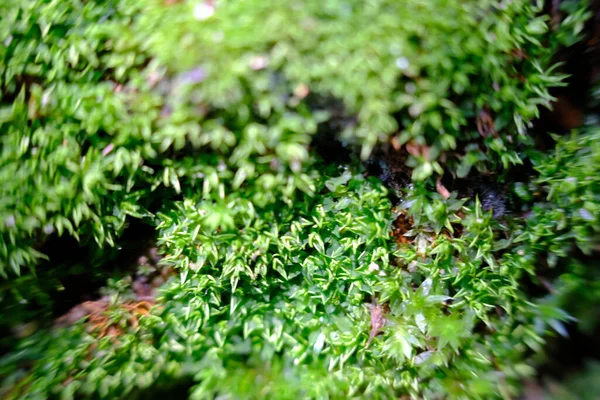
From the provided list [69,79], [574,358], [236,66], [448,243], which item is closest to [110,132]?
[69,79]

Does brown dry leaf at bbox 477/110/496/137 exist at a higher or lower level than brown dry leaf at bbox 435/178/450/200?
higher

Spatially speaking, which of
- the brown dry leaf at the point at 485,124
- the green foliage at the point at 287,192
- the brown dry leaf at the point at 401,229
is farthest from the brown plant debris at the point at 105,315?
the brown dry leaf at the point at 485,124

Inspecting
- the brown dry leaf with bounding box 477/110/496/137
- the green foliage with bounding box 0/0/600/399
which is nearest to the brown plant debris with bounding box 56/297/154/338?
the green foliage with bounding box 0/0/600/399

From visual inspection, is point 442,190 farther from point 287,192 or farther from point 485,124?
point 287,192

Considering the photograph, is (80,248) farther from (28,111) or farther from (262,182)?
(262,182)

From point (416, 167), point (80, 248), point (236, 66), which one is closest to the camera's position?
point (236, 66)

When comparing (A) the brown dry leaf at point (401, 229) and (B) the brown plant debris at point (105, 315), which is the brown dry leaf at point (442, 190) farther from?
(B) the brown plant debris at point (105, 315)

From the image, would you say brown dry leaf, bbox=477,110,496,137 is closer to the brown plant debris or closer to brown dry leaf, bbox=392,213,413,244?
brown dry leaf, bbox=392,213,413,244

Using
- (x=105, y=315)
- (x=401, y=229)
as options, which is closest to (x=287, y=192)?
(x=401, y=229)
